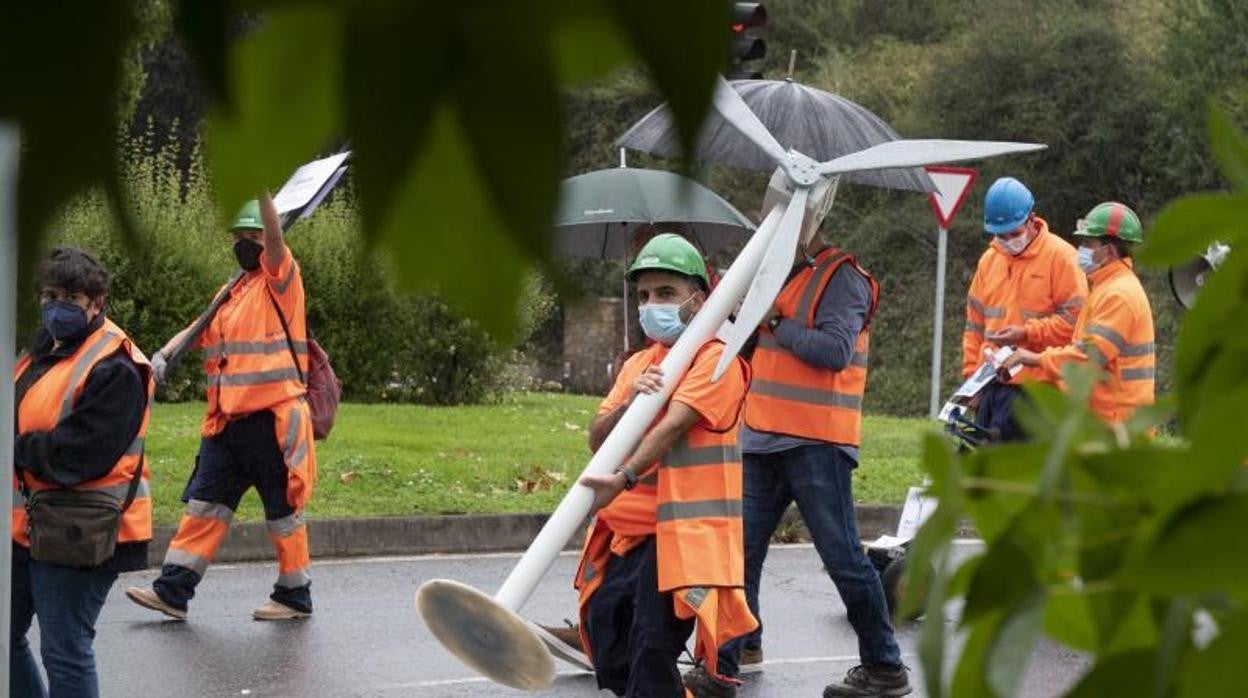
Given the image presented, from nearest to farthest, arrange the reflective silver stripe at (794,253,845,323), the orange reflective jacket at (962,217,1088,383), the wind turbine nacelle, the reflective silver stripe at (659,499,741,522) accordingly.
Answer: the reflective silver stripe at (659,499,741,522)
the wind turbine nacelle
the reflective silver stripe at (794,253,845,323)
the orange reflective jacket at (962,217,1088,383)

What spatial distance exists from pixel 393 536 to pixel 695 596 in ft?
16.8

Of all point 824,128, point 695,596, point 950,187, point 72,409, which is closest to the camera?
point 72,409

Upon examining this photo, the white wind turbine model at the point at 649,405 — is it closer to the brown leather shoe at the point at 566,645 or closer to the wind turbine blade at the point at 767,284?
the wind turbine blade at the point at 767,284

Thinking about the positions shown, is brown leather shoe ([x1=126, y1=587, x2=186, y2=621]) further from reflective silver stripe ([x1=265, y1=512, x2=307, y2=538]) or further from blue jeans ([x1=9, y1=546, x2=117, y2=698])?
blue jeans ([x1=9, y1=546, x2=117, y2=698])

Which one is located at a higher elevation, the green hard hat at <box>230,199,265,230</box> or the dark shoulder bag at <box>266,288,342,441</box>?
the green hard hat at <box>230,199,265,230</box>

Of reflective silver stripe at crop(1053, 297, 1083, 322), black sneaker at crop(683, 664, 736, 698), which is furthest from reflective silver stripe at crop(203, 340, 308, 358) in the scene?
reflective silver stripe at crop(1053, 297, 1083, 322)

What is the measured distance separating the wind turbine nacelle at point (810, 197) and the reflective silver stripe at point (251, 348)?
8.29 ft

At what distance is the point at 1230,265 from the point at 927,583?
1.08 feet

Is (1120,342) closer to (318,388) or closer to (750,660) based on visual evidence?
(750,660)

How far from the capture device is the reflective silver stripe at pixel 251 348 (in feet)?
27.0

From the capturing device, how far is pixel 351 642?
807 centimetres

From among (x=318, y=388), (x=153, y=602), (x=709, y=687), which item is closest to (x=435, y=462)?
(x=318, y=388)

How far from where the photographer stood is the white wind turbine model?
538 centimetres

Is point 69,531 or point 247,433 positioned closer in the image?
point 69,531
